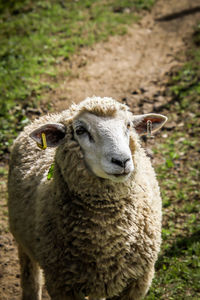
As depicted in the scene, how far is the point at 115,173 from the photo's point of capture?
272 cm

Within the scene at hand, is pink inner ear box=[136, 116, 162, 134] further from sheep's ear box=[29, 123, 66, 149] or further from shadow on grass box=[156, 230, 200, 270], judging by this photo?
shadow on grass box=[156, 230, 200, 270]

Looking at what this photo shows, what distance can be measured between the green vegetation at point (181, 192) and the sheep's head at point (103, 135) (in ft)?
5.63

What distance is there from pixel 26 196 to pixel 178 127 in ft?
11.4

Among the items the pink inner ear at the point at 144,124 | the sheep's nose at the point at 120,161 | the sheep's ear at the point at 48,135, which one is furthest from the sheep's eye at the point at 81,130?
the pink inner ear at the point at 144,124

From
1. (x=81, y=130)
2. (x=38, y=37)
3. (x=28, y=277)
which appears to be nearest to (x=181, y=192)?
(x=28, y=277)

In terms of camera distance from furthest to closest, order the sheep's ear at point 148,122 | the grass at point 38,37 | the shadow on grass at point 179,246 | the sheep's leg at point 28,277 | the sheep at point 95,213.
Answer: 1. the grass at point 38,37
2. the shadow on grass at point 179,246
3. the sheep's leg at point 28,277
4. the sheep's ear at point 148,122
5. the sheep at point 95,213

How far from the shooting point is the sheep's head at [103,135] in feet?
9.02

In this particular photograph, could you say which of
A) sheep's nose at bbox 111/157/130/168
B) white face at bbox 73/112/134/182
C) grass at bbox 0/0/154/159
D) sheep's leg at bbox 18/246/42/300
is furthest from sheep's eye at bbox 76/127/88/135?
grass at bbox 0/0/154/159

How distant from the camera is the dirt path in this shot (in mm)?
6949

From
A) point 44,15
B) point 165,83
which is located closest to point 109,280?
point 165,83

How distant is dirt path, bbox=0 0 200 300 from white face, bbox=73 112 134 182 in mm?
2674

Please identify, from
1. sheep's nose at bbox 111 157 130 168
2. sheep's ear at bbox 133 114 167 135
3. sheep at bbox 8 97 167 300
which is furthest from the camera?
sheep's ear at bbox 133 114 167 135

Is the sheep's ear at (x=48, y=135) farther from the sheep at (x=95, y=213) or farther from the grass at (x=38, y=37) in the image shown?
the grass at (x=38, y=37)

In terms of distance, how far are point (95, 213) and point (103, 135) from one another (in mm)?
649
